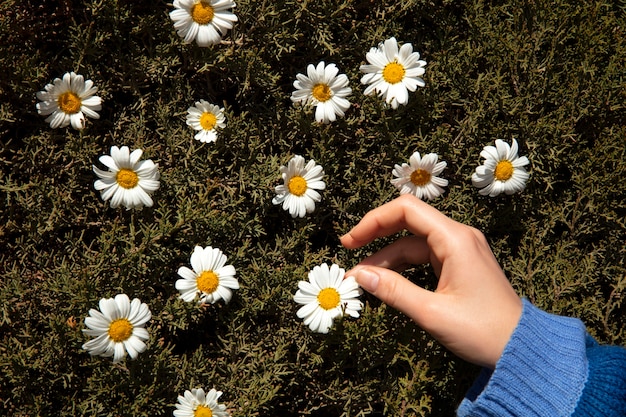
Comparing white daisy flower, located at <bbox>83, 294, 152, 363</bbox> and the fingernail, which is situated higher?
the fingernail

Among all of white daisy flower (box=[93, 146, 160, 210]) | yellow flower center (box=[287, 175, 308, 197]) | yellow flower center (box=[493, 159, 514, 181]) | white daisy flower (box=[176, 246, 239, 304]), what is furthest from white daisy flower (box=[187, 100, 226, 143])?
yellow flower center (box=[493, 159, 514, 181])

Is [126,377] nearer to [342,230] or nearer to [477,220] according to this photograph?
[342,230]

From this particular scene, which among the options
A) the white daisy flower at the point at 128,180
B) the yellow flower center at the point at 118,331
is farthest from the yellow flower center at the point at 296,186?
the yellow flower center at the point at 118,331

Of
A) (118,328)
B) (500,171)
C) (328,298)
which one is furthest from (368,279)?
(118,328)

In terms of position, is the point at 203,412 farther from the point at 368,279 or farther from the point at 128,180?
the point at 128,180

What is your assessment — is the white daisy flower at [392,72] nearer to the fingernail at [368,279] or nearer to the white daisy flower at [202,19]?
the white daisy flower at [202,19]

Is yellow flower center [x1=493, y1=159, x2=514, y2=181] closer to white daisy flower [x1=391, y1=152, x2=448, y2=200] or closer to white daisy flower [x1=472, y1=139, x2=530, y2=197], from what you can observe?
white daisy flower [x1=472, y1=139, x2=530, y2=197]
